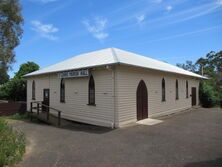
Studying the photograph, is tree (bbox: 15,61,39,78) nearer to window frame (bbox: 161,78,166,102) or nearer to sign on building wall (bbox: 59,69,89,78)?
sign on building wall (bbox: 59,69,89,78)

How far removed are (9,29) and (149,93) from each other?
14.6 metres

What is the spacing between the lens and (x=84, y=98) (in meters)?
13.6

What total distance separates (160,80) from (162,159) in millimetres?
10117

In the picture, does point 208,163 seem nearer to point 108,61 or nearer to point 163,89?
point 108,61

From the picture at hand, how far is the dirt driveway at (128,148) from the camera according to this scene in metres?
6.22

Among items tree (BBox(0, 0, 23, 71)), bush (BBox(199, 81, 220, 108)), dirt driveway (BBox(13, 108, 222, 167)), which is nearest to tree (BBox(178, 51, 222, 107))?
bush (BBox(199, 81, 220, 108))

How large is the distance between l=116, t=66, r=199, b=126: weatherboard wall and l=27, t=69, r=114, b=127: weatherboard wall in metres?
0.54

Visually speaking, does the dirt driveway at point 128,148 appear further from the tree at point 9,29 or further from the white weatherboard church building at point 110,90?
the tree at point 9,29

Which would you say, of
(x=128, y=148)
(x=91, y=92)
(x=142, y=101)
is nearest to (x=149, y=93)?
(x=142, y=101)

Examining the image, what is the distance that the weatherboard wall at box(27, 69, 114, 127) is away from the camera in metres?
12.1

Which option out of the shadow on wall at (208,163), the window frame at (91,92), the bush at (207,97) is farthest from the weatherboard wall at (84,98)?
the bush at (207,97)

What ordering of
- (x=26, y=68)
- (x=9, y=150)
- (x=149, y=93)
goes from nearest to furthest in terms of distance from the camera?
(x=9, y=150) → (x=149, y=93) → (x=26, y=68)

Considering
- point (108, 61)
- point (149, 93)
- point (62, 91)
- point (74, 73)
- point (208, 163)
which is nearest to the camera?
point (208, 163)

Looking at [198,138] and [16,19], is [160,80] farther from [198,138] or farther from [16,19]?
[16,19]
